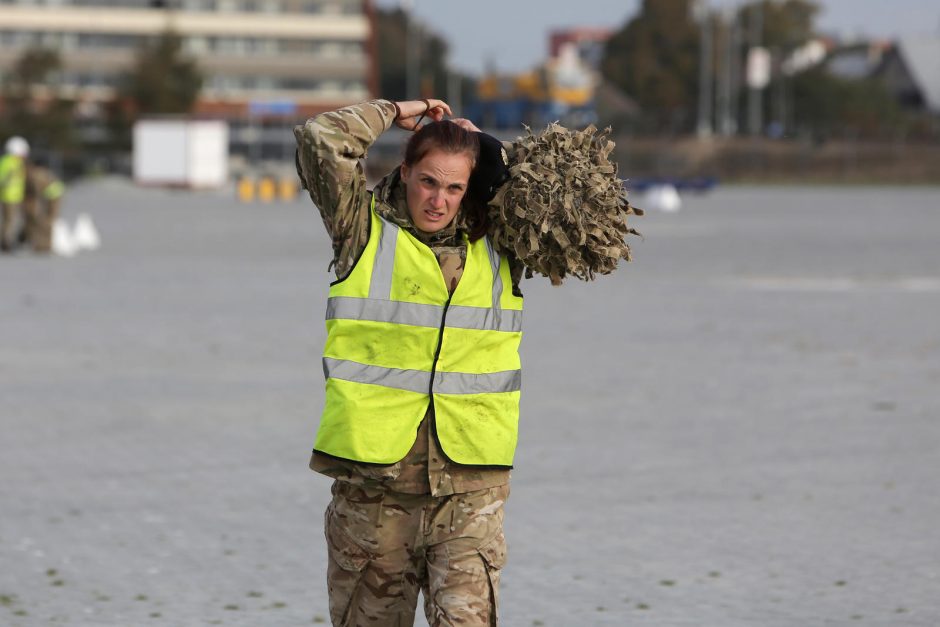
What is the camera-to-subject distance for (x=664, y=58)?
130 meters

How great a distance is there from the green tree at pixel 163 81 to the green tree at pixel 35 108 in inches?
177

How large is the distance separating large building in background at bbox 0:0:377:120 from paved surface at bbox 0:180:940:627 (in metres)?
111

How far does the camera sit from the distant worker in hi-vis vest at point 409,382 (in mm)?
4359

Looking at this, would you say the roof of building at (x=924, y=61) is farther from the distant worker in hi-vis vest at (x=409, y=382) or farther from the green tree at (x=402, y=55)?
the distant worker in hi-vis vest at (x=409, y=382)

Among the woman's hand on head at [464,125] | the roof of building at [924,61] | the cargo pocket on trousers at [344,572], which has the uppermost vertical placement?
the roof of building at [924,61]

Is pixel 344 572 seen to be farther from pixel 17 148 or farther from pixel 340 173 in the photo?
pixel 17 148

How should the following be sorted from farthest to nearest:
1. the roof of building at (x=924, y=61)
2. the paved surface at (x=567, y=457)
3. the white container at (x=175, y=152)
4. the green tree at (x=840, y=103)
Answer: the roof of building at (x=924, y=61)
the green tree at (x=840, y=103)
the white container at (x=175, y=152)
the paved surface at (x=567, y=457)

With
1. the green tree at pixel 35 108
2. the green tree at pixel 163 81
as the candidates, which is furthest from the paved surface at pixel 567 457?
the green tree at pixel 163 81

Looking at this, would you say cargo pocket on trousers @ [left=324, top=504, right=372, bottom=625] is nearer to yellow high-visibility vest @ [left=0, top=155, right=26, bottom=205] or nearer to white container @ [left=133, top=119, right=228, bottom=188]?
yellow high-visibility vest @ [left=0, top=155, right=26, bottom=205]

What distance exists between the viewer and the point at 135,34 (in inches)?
5148

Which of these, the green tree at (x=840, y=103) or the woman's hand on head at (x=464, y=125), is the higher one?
the green tree at (x=840, y=103)

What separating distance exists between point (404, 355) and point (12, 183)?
2221 cm

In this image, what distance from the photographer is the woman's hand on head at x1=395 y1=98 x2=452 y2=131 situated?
455 cm

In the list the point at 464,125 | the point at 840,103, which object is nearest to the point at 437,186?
Result: the point at 464,125
